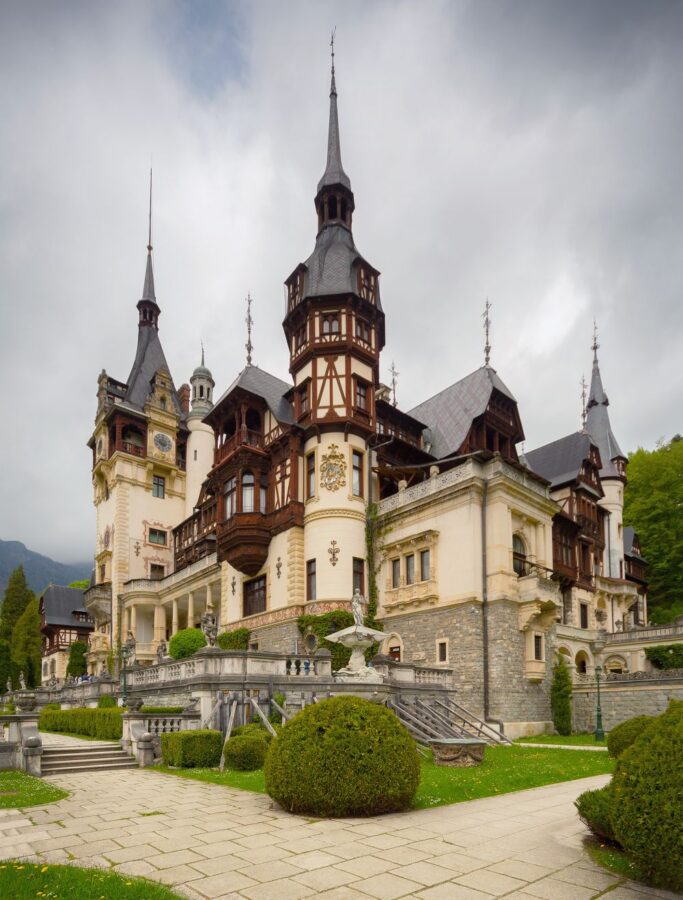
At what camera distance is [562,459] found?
4441cm

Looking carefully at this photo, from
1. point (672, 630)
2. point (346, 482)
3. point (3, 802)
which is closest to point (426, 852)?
point (3, 802)

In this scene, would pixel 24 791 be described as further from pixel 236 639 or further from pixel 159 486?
pixel 159 486

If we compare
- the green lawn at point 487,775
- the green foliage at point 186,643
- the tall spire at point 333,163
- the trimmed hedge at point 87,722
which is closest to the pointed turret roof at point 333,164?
the tall spire at point 333,163

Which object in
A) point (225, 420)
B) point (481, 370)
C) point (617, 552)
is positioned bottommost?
point (617, 552)

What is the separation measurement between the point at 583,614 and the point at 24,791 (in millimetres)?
36033

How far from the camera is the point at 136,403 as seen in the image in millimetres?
55875

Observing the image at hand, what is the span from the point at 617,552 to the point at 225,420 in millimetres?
28984

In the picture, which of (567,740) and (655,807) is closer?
(655,807)

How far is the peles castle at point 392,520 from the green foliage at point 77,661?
12.1m

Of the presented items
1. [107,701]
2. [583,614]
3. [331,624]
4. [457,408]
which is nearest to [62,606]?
[107,701]

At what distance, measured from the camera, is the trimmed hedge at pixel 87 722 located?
20.9 meters

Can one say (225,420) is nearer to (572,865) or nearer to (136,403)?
(136,403)

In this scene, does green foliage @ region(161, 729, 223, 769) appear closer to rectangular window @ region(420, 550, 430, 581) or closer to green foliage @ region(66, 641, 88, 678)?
rectangular window @ region(420, 550, 430, 581)

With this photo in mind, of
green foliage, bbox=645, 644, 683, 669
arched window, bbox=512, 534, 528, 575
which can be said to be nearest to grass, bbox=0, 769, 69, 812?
arched window, bbox=512, 534, 528, 575
